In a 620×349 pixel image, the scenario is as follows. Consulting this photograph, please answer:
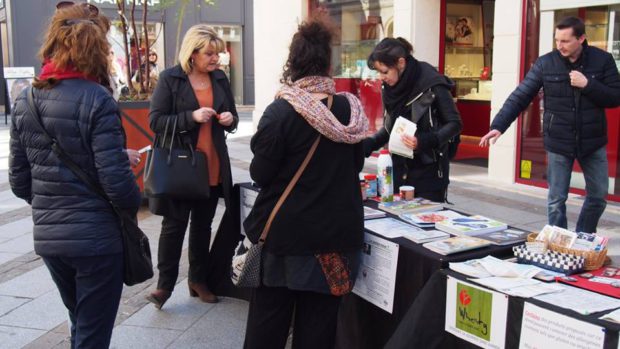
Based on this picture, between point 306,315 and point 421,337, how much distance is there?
56 centimetres

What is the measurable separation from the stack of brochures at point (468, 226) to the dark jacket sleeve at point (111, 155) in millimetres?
1491

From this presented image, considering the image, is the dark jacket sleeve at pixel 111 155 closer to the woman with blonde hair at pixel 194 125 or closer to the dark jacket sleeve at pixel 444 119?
the woman with blonde hair at pixel 194 125

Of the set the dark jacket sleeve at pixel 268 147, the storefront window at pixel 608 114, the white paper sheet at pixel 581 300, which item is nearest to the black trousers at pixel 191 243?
the dark jacket sleeve at pixel 268 147

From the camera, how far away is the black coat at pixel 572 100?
465cm

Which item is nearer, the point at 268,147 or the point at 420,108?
the point at 268,147

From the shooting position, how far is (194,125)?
3982 mm

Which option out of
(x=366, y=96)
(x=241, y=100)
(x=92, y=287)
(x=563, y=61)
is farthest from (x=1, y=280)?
(x=241, y=100)

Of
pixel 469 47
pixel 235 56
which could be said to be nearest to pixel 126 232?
pixel 469 47

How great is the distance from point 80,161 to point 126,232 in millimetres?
363

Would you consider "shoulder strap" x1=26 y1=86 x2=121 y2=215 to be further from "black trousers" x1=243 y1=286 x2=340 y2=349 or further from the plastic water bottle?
the plastic water bottle

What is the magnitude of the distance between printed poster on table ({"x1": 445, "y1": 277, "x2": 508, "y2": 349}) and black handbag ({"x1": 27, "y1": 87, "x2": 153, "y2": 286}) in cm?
132

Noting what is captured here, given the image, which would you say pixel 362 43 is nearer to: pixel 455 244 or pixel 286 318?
pixel 455 244

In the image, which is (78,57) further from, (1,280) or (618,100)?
(618,100)

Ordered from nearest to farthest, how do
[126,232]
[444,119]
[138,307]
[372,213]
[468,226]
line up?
[126,232]
[468,226]
[372,213]
[444,119]
[138,307]
